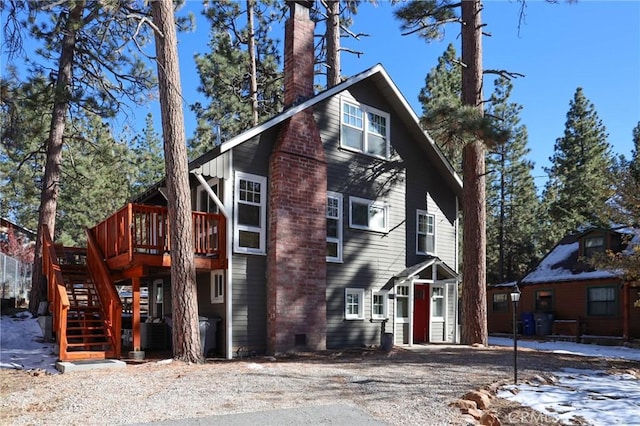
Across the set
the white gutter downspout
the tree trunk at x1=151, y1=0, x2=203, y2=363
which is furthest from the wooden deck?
the tree trunk at x1=151, y1=0, x2=203, y2=363

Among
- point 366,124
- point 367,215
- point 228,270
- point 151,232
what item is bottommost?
point 228,270

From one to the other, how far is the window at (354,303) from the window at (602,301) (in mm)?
11124

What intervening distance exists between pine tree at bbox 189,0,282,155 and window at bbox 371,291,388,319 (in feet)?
35.2

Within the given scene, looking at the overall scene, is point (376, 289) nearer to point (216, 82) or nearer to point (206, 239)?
point (206, 239)

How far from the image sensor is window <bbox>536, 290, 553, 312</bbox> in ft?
75.7

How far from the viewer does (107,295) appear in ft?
39.3

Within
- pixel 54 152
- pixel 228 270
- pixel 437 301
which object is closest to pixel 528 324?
pixel 437 301

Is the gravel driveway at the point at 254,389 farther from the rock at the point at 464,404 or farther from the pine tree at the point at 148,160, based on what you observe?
the pine tree at the point at 148,160

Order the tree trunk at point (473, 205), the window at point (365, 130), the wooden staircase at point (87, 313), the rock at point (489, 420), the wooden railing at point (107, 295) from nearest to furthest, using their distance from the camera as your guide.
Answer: the rock at point (489, 420)
the wooden staircase at point (87, 313)
the wooden railing at point (107, 295)
the window at point (365, 130)
the tree trunk at point (473, 205)

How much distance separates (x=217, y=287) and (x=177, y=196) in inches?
116

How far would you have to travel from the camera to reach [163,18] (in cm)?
1119

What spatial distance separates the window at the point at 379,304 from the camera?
15234 millimetres

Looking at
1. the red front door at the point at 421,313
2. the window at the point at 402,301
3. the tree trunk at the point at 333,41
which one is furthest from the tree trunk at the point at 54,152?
the red front door at the point at 421,313

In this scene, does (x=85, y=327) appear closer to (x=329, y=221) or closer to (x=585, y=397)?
(x=329, y=221)
